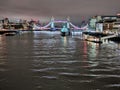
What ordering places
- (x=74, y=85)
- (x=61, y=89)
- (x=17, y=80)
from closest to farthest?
1. (x=61, y=89)
2. (x=74, y=85)
3. (x=17, y=80)

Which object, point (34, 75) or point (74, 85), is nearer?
point (74, 85)

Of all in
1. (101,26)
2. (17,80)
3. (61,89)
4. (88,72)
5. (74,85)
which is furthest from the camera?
(101,26)

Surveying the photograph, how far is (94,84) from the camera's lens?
20.4 m

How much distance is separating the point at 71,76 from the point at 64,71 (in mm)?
2797

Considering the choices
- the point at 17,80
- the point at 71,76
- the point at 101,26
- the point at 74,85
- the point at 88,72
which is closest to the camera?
the point at 74,85

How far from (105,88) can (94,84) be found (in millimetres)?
1349

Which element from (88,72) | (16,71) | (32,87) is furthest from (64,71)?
(32,87)

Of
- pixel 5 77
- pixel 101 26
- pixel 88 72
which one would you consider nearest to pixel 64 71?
pixel 88 72

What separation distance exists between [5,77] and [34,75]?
2.36 m

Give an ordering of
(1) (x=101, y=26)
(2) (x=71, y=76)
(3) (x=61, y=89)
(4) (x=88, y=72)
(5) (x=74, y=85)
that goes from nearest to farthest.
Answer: (3) (x=61, y=89), (5) (x=74, y=85), (2) (x=71, y=76), (4) (x=88, y=72), (1) (x=101, y=26)

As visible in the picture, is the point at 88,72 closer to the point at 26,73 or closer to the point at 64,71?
the point at 64,71

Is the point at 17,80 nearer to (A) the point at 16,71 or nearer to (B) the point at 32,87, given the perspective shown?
(B) the point at 32,87

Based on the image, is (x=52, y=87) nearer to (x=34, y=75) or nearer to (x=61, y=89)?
(x=61, y=89)

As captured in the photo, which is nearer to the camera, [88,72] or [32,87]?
[32,87]
